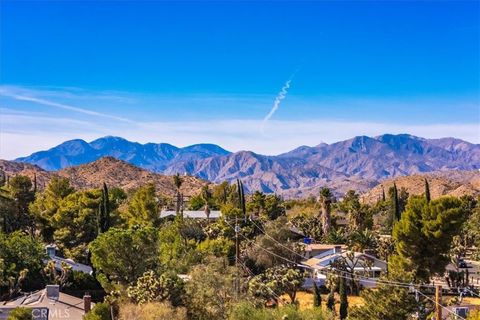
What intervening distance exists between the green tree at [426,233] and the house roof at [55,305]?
24484mm

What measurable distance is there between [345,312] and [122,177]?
471 ft

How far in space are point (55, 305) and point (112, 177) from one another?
147 metres

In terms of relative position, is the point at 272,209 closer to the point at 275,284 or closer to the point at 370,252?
the point at 370,252

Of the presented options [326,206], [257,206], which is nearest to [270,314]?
[326,206]

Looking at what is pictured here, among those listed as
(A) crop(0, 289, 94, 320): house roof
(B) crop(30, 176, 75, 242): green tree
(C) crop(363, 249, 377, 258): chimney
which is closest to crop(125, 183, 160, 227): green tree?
(B) crop(30, 176, 75, 242): green tree

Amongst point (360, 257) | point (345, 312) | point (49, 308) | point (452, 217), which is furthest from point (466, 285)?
point (49, 308)

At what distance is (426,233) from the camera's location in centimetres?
4562

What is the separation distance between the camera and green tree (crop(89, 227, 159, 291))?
4278 cm

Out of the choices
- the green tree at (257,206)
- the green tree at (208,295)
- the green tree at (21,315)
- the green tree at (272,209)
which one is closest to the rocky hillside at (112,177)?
the green tree at (257,206)

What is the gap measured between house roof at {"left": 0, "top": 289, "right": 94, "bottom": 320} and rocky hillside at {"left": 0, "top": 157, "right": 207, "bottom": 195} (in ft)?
396

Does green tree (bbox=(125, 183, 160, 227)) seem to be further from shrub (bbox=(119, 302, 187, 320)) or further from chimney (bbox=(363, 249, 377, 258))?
shrub (bbox=(119, 302, 187, 320))

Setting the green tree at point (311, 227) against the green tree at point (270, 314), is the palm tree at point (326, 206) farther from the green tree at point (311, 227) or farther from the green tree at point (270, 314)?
the green tree at point (270, 314)

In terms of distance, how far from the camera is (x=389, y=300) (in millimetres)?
32969

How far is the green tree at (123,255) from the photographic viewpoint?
140 ft
